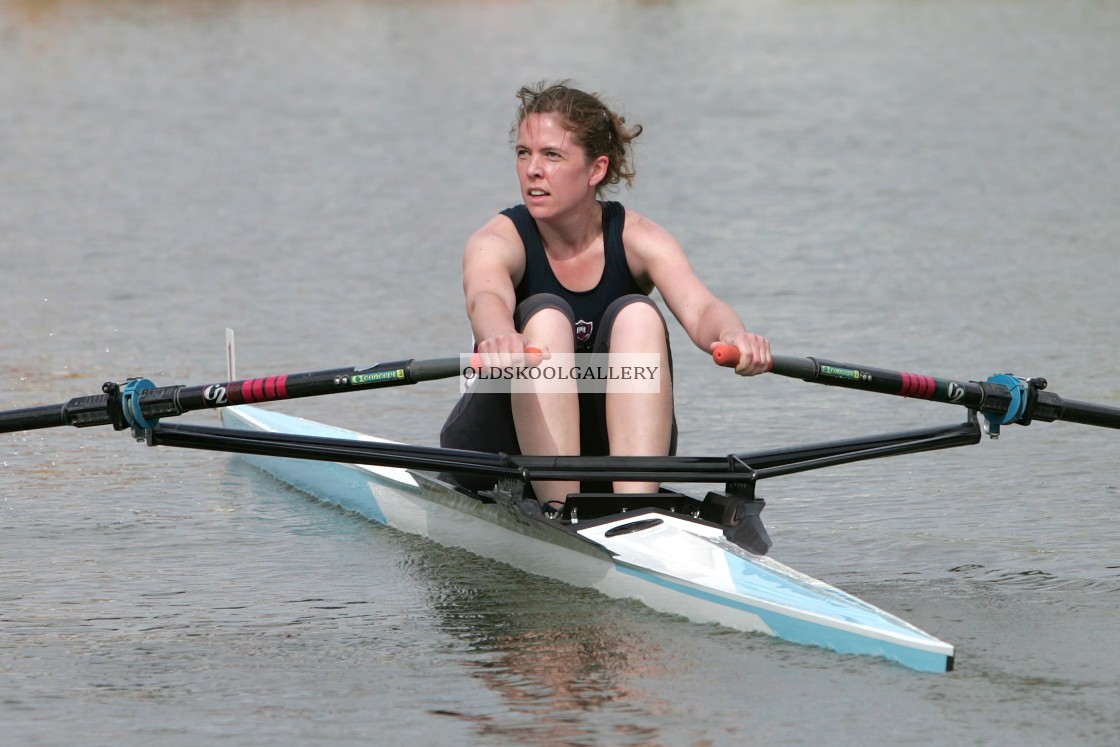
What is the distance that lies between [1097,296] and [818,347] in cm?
212

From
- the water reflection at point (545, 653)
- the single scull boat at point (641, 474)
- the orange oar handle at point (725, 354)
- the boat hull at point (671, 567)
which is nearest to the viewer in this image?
the water reflection at point (545, 653)

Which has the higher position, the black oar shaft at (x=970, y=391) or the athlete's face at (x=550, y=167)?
the athlete's face at (x=550, y=167)

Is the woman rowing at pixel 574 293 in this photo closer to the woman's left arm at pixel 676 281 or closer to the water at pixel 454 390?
the woman's left arm at pixel 676 281

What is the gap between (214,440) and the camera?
4.79 metres

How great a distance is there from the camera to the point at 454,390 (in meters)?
7.62

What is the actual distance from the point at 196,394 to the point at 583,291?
1.22 m

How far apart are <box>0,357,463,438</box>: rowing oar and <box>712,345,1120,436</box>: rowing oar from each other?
1036 mm

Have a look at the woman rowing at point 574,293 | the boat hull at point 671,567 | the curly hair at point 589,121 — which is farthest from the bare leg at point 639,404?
the curly hair at point 589,121

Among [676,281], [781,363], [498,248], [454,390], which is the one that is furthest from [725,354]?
[454,390]

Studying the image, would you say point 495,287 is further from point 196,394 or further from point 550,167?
point 196,394

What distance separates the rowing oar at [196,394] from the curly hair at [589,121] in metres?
0.89

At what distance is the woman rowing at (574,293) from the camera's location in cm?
478

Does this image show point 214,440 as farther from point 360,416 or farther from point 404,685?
point 360,416

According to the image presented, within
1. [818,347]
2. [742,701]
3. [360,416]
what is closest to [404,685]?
[742,701]
